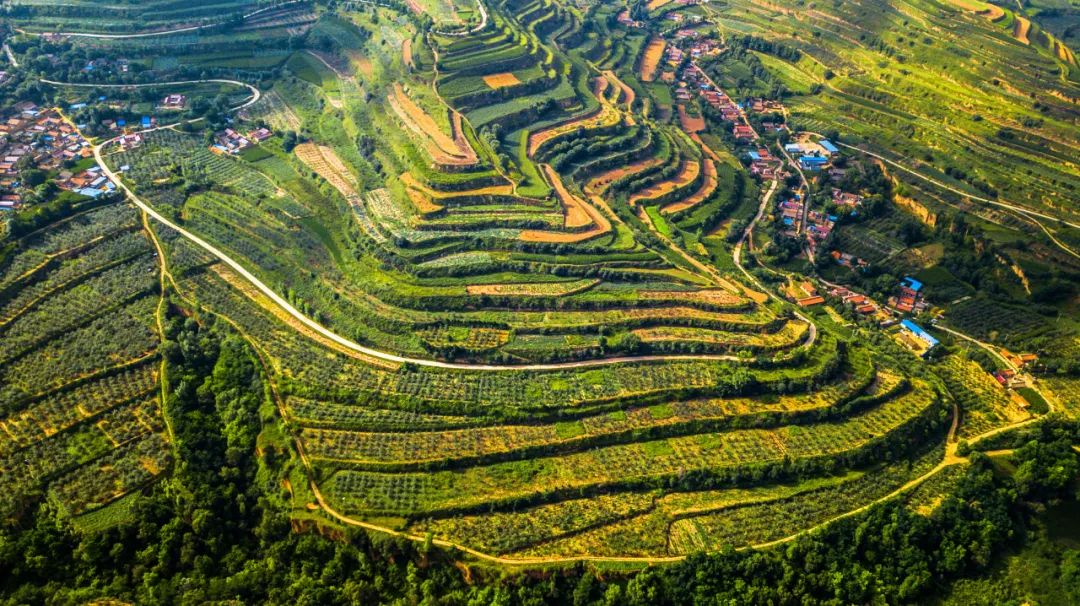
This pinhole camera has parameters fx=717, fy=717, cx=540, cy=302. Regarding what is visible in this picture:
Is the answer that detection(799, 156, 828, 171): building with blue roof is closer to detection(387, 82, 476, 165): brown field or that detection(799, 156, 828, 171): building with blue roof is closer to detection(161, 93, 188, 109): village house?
detection(387, 82, 476, 165): brown field

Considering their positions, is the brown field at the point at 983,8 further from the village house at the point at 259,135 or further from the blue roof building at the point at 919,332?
the village house at the point at 259,135

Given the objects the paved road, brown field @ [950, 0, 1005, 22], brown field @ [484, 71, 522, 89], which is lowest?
brown field @ [484, 71, 522, 89]

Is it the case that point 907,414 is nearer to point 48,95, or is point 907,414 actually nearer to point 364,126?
point 364,126

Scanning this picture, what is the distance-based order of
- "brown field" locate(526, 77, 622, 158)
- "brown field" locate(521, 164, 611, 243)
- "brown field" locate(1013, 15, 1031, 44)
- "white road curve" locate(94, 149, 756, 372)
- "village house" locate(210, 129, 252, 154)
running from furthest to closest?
"brown field" locate(1013, 15, 1031, 44), "brown field" locate(526, 77, 622, 158), "village house" locate(210, 129, 252, 154), "brown field" locate(521, 164, 611, 243), "white road curve" locate(94, 149, 756, 372)

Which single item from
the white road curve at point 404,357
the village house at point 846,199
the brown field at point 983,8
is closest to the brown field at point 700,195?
the village house at point 846,199

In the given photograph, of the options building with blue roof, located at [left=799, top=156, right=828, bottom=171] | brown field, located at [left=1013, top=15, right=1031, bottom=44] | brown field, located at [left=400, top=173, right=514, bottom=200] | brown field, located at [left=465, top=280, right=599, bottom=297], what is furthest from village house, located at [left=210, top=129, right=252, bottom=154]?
brown field, located at [left=1013, top=15, right=1031, bottom=44]

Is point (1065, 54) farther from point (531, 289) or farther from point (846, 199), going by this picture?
point (531, 289)

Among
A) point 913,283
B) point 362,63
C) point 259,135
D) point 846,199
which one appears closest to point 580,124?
point 362,63
